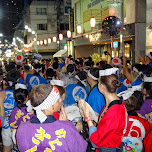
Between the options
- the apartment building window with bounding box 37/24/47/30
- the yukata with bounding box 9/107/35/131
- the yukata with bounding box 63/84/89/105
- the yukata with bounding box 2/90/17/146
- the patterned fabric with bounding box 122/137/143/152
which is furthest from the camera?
the apartment building window with bounding box 37/24/47/30

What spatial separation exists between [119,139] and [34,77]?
Answer: 4.97 m

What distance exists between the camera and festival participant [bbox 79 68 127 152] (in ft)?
7.62

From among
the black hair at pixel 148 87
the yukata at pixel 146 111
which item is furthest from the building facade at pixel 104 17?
the yukata at pixel 146 111

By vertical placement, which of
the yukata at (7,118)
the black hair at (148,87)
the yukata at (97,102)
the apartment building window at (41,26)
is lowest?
the yukata at (7,118)

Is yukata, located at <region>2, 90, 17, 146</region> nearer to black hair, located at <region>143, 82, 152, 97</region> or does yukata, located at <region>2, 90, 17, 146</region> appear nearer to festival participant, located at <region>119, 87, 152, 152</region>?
festival participant, located at <region>119, 87, 152, 152</region>

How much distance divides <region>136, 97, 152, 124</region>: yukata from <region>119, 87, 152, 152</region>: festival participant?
0.54 m

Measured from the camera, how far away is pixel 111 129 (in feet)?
7.55

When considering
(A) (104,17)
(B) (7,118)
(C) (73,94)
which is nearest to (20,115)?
(B) (7,118)

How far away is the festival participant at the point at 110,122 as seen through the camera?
91.4 inches

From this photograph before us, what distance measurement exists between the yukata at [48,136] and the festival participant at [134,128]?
89cm

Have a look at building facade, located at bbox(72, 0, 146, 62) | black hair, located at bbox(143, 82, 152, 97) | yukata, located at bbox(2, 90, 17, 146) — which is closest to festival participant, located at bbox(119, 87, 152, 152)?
black hair, located at bbox(143, 82, 152, 97)

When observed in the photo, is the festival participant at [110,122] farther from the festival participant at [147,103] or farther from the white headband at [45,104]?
the festival participant at [147,103]

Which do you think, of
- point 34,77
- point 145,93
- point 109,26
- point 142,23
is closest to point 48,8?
point 142,23

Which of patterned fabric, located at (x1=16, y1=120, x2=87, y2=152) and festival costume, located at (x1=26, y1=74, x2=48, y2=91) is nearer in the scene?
patterned fabric, located at (x1=16, y1=120, x2=87, y2=152)
